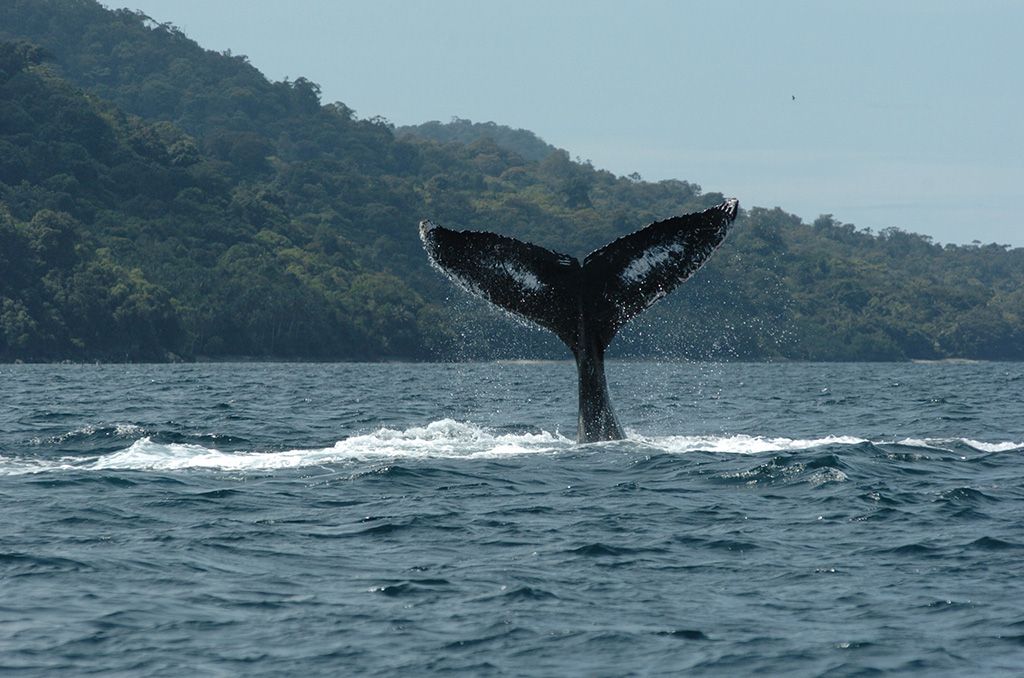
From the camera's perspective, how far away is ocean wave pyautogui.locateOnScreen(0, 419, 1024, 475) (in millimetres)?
18188

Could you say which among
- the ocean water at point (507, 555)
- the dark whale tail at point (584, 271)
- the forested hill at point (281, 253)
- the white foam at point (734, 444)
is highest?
the forested hill at point (281, 253)

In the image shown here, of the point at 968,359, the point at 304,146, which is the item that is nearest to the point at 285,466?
the point at 968,359

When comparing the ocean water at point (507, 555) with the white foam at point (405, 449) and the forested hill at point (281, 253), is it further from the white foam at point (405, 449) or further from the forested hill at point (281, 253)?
the forested hill at point (281, 253)

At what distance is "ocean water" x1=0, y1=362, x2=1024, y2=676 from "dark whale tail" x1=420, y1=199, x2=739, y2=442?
1775 mm

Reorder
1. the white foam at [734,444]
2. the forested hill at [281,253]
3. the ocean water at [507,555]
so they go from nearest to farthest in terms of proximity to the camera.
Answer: the ocean water at [507,555], the white foam at [734,444], the forested hill at [281,253]

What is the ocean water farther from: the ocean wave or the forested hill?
the forested hill

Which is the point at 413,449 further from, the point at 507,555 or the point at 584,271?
the point at 507,555

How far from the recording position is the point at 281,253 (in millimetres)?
125938

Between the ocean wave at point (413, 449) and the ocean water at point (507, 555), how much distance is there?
0.29 feet

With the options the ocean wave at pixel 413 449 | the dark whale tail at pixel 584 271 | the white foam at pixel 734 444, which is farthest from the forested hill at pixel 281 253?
the dark whale tail at pixel 584 271

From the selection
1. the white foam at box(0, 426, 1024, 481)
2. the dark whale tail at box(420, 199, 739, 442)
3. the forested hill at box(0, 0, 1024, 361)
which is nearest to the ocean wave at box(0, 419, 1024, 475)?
the white foam at box(0, 426, 1024, 481)

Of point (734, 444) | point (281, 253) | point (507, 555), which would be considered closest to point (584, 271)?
point (734, 444)

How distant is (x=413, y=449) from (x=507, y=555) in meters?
7.24

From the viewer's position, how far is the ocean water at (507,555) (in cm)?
966
